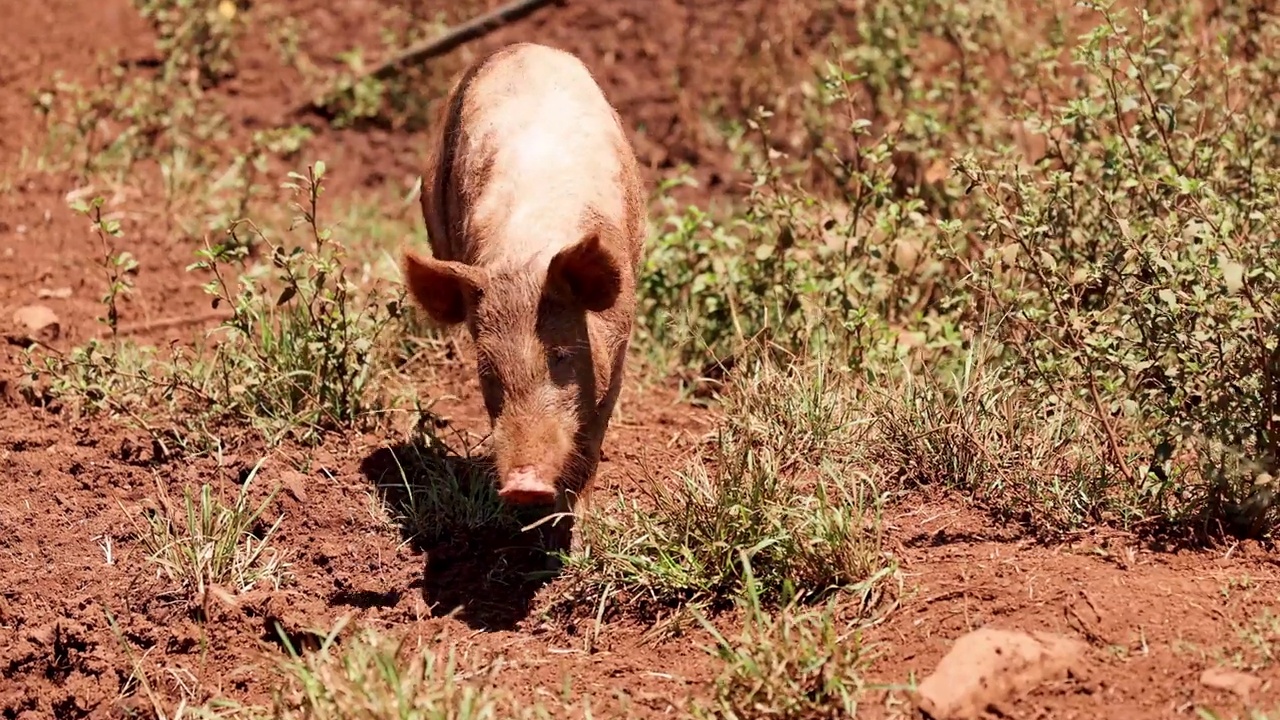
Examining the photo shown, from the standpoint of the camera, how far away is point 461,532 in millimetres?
5145

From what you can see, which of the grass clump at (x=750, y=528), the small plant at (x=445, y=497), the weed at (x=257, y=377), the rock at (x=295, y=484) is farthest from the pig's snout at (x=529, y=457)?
the weed at (x=257, y=377)

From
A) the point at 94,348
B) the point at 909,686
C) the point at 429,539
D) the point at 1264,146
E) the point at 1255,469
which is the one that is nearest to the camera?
the point at 909,686

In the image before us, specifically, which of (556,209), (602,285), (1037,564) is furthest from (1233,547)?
(556,209)

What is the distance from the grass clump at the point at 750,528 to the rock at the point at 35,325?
103 inches

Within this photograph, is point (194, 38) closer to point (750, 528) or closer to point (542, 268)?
point (542, 268)

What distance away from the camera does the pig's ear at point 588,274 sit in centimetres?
450

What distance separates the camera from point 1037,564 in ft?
14.1

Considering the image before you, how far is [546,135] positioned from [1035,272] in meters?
1.66

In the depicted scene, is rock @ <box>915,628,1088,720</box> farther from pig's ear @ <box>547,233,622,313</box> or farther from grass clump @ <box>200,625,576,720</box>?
pig's ear @ <box>547,233,622,313</box>

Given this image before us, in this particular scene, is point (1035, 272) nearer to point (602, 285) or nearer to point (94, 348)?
point (602, 285)

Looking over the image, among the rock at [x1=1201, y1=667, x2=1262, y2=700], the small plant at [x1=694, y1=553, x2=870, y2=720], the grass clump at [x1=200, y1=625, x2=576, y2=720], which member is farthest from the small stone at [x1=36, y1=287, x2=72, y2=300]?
the rock at [x1=1201, y1=667, x2=1262, y2=700]

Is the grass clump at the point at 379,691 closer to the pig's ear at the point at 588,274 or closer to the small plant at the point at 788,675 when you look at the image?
the small plant at the point at 788,675

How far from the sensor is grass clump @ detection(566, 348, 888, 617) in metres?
4.32

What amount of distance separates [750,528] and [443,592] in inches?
41.0
